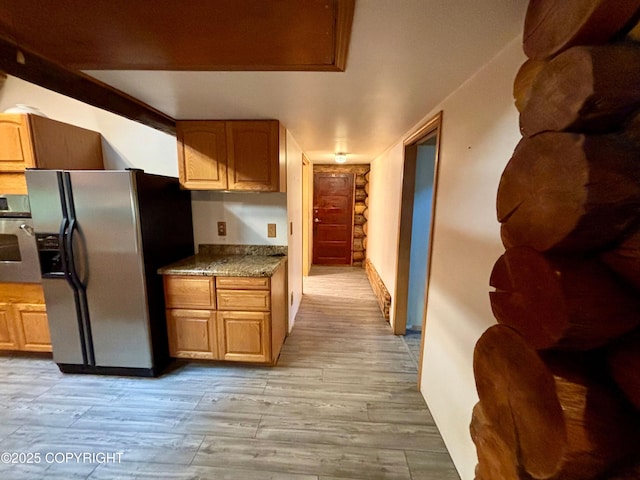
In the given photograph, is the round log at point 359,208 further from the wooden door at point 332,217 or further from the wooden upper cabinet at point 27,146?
the wooden upper cabinet at point 27,146

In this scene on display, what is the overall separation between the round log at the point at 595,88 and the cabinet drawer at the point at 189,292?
2.17m

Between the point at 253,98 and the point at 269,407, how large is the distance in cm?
212

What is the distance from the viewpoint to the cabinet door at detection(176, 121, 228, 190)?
216 cm

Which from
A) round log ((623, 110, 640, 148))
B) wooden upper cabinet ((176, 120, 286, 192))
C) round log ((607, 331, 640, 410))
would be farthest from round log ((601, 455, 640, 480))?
wooden upper cabinet ((176, 120, 286, 192))

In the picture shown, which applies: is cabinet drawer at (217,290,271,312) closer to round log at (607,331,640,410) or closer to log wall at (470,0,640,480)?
log wall at (470,0,640,480)

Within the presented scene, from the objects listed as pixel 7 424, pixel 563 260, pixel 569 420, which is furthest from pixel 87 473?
pixel 563 260

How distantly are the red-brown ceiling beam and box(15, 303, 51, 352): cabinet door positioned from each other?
6.20ft

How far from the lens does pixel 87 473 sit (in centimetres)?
139

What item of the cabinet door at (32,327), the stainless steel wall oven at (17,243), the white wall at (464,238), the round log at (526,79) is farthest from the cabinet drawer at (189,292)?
the round log at (526,79)

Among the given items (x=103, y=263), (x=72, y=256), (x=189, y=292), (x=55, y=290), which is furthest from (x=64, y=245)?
(x=189, y=292)

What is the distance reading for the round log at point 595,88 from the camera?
1.39 feet

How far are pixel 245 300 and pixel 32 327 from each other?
1.91m

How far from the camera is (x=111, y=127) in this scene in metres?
2.49

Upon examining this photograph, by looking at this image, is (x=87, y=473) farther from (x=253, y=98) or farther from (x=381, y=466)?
(x=253, y=98)
